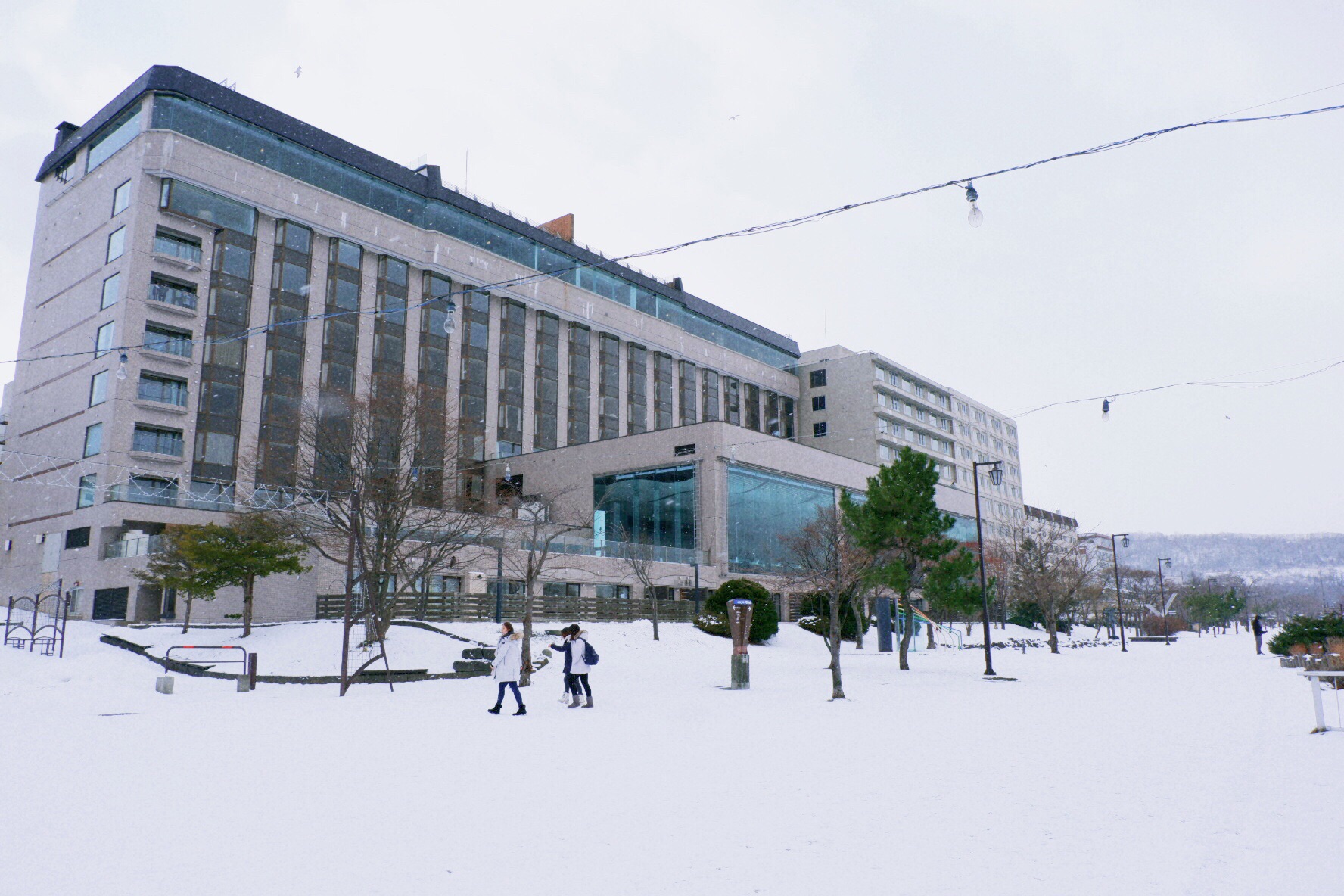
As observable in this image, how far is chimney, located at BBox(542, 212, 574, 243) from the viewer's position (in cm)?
6794

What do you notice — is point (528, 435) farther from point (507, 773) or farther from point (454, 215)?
point (507, 773)

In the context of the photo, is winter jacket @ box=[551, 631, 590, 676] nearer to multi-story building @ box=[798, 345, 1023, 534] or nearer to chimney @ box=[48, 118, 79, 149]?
chimney @ box=[48, 118, 79, 149]

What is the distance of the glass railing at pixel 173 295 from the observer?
43.2 m

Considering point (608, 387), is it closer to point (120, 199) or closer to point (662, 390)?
point (662, 390)

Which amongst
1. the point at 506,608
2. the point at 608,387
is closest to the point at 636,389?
the point at 608,387

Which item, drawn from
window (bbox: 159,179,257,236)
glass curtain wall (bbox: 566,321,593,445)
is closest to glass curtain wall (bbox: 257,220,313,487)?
window (bbox: 159,179,257,236)

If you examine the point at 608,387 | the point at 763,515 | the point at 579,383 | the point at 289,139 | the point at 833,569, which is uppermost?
the point at 289,139

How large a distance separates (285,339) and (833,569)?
37369 mm

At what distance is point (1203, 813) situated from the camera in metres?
7.24

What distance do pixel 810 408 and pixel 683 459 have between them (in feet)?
121

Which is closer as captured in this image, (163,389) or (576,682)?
(576,682)

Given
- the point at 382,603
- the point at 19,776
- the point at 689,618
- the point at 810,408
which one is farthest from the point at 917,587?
the point at 810,408

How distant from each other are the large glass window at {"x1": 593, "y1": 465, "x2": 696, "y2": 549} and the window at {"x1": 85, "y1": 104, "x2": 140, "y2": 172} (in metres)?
31.3

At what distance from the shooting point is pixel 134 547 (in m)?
36.8
